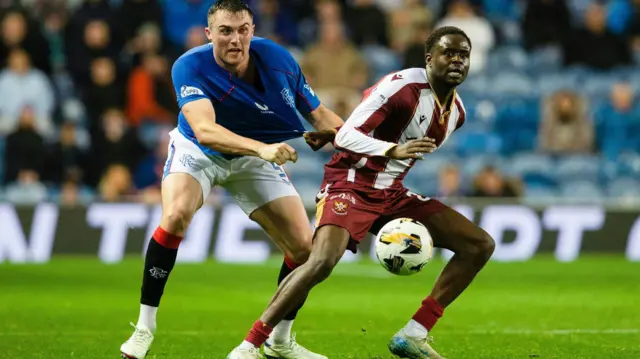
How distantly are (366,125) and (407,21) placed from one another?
11340mm

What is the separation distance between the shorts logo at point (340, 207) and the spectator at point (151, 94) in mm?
10014

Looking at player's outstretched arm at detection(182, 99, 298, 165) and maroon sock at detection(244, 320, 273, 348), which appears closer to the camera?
player's outstretched arm at detection(182, 99, 298, 165)

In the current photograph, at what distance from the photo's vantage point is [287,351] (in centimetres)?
732

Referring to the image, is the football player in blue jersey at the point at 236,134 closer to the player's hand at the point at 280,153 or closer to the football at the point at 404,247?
the player's hand at the point at 280,153

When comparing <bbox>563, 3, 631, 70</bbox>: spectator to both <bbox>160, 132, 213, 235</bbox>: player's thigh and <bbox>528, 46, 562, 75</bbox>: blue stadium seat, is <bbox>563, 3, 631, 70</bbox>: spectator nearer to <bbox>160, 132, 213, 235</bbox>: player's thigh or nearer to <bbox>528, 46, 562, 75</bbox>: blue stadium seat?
<bbox>528, 46, 562, 75</bbox>: blue stadium seat

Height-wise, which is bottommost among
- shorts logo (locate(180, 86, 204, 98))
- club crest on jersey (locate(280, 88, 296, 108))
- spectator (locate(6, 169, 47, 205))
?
spectator (locate(6, 169, 47, 205))

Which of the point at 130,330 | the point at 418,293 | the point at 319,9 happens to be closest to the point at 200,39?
the point at 319,9

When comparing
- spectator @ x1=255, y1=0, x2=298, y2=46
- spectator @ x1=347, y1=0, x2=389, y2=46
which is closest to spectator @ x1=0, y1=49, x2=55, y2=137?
spectator @ x1=255, y1=0, x2=298, y2=46

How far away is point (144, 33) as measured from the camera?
16.6 m

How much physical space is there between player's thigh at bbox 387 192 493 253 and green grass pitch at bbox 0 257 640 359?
0.77 meters

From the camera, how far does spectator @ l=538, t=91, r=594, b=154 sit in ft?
55.0

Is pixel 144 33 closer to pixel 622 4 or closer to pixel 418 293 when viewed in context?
pixel 418 293

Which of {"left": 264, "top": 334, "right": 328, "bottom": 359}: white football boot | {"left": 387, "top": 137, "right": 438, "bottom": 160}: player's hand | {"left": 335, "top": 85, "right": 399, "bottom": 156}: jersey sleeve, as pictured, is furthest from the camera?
{"left": 264, "top": 334, "right": 328, "bottom": 359}: white football boot

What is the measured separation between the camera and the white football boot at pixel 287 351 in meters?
7.27
